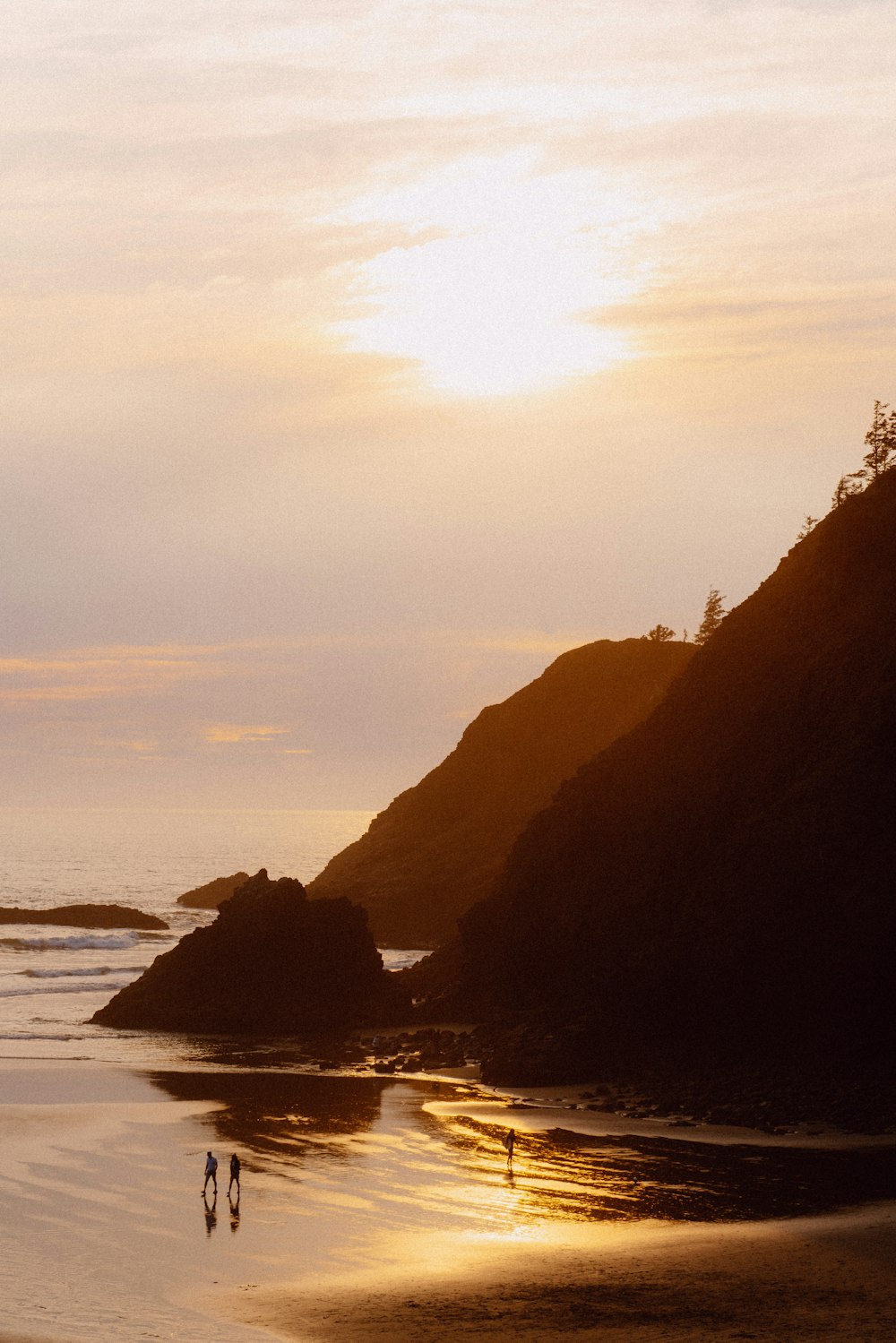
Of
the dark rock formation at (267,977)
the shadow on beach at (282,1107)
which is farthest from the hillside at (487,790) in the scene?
the shadow on beach at (282,1107)

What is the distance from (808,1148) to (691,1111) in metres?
5.74

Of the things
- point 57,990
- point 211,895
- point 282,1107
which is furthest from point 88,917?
point 282,1107

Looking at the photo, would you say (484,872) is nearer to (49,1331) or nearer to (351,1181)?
(351,1181)

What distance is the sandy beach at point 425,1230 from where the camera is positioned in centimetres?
2311

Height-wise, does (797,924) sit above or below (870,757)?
below

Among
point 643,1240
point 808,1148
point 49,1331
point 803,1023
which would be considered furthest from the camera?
point 803,1023

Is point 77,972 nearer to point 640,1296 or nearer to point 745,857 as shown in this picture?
point 745,857

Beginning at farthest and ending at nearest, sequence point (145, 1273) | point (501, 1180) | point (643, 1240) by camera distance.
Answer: point (501, 1180) → point (643, 1240) → point (145, 1273)

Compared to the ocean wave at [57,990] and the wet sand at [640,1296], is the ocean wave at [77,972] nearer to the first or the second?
the ocean wave at [57,990]

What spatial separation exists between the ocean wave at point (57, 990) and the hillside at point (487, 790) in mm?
30986

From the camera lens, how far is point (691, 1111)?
42.7 m

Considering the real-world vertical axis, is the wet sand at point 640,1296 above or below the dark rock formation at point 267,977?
below

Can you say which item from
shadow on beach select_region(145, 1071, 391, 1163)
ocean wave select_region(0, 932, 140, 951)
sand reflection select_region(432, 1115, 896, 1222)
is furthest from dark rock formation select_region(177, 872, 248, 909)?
sand reflection select_region(432, 1115, 896, 1222)

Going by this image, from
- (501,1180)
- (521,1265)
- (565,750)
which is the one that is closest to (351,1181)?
(501,1180)
